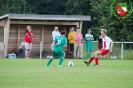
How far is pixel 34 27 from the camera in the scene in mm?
40438

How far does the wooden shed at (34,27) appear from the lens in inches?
1512

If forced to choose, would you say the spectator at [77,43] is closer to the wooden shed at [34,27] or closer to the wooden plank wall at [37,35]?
the wooden shed at [34,27]

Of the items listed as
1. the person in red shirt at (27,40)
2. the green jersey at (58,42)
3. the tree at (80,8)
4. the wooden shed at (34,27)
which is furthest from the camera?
the tree at (80,8)

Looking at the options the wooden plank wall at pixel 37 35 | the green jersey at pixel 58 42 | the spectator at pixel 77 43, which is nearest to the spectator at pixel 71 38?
the spectator at pixel 77 43

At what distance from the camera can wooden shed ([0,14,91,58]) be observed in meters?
38.4

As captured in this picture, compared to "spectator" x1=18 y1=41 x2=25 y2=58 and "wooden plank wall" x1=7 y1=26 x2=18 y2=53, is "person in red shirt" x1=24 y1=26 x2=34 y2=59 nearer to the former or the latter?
"spectator" x1=18 y1=41 x2=25 y2=58

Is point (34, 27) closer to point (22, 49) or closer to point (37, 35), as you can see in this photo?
point (37, 35)

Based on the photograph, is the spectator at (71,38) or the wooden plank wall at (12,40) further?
the wooden plank wall at (12,40)

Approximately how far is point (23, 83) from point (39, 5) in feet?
214

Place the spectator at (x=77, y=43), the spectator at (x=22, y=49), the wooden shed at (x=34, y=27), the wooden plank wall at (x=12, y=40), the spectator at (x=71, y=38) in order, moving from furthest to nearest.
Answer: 1. the wooden plank wall at (x=12, y=40)
2. the wooden shed at (x=34, y=27)
3. the spectator at (x=22, y=49)
4. the spectator at (x=71, y=38)
5. the spectator at (x=77, y=43)

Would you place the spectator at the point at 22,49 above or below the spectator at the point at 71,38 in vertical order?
below

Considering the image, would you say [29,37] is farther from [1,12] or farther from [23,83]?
[1,12]

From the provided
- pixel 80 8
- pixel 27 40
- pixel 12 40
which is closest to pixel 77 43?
pixel 27 40

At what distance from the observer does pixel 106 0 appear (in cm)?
5778
